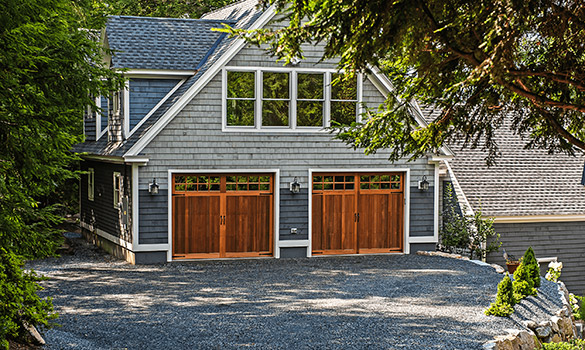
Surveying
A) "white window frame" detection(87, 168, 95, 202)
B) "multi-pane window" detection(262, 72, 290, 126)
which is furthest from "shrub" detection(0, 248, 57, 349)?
"white window frame" detection(87, 168, 95, 202)

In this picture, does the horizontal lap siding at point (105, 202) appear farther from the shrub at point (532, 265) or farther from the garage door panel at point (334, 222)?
the shrub at point (532, 265)

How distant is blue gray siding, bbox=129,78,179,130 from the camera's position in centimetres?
1800

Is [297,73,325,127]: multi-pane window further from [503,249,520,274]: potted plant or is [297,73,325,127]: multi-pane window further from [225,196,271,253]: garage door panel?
[503,249,520,274]: potted plant

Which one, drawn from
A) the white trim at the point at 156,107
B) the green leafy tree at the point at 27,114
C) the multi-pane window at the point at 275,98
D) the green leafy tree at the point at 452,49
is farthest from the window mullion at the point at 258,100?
the green leafy tree at the point at 27,114

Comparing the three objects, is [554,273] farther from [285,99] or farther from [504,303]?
[285,99]

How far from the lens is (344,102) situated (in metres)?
18.3

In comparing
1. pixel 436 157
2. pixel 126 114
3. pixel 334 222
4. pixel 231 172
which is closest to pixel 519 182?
pixel 436 157

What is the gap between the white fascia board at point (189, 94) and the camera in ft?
55.1

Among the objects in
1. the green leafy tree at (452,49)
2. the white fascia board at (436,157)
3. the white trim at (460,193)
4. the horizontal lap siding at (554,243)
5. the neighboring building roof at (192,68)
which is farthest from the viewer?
the horizontal lap siding at (554,243)

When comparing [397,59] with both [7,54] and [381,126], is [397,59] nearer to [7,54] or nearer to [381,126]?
[381,126]

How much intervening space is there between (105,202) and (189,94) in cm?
457

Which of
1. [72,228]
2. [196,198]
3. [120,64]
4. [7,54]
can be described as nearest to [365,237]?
[196,198]

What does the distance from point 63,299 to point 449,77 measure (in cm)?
797

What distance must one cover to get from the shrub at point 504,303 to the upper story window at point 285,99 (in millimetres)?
7109
